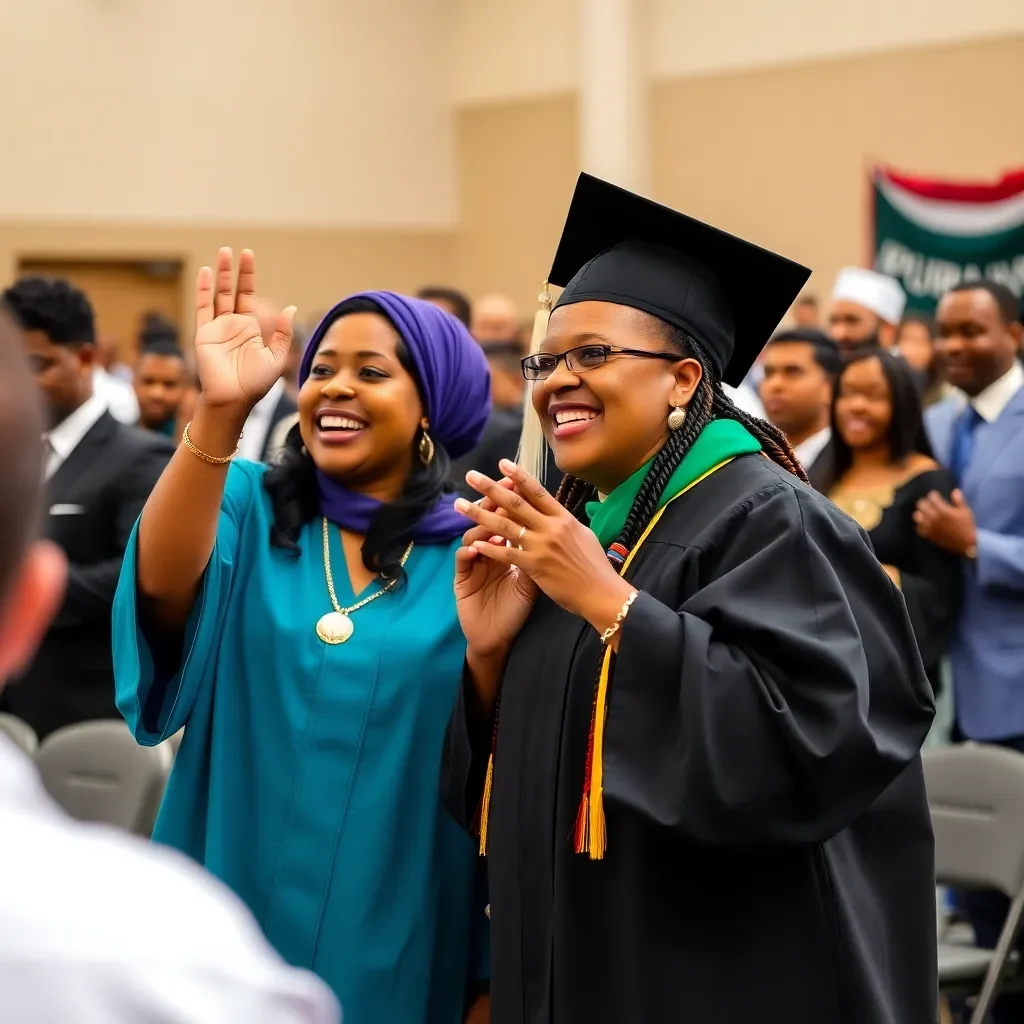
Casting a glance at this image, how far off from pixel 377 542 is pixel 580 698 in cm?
65

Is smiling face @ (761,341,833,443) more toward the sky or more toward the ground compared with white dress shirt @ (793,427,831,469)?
more toward the sky

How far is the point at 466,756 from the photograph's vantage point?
101 inches

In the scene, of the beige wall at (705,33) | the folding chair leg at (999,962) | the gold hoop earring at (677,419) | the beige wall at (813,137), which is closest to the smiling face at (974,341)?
the folding chair leg at (999,962)

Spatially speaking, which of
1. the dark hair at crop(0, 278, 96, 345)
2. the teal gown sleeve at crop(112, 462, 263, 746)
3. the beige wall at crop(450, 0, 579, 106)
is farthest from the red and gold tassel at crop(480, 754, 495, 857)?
the beige wall at crop(450, 0, 579, 106)

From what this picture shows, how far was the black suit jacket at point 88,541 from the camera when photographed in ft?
15.0

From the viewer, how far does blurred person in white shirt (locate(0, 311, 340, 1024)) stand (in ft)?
2.65

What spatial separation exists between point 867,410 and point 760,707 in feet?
10.1

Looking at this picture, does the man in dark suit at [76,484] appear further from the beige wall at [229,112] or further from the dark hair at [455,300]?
the beige wall at [229,112]

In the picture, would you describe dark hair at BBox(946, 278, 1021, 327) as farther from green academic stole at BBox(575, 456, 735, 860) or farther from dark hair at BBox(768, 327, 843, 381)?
green academic stole at BBox(575, 456, 735, 860)

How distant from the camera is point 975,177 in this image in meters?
12.0

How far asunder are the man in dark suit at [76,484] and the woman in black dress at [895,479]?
211 cm

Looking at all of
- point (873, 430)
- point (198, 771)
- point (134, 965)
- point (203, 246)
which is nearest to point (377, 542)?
point (198, 771)

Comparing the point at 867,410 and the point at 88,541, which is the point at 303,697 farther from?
the point at 867,410

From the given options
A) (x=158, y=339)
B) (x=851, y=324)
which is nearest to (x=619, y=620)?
(x=851, y=324)
